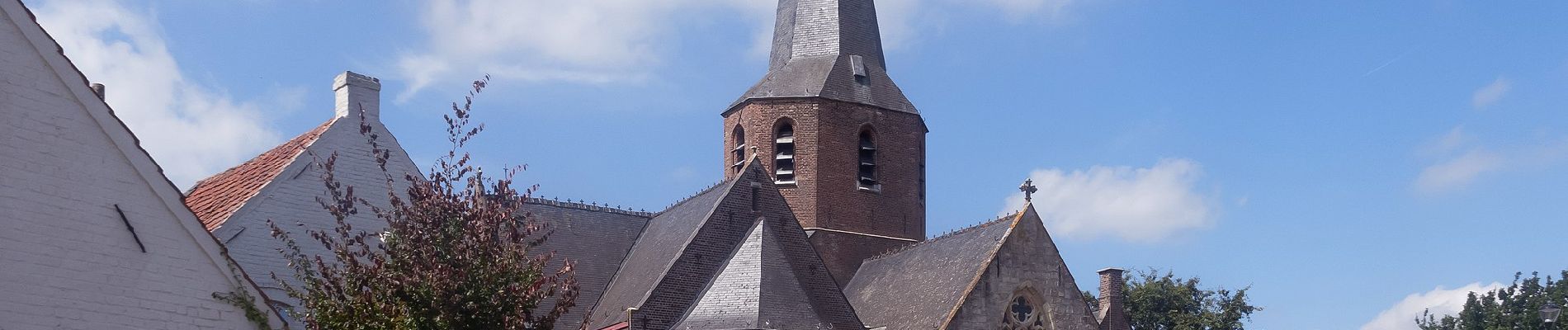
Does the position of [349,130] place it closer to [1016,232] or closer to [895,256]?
[1016,232]

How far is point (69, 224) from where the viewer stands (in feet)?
37.7

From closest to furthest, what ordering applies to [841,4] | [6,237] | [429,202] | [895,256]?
[6,237]
[429,202]
[895,256]
[841,4]

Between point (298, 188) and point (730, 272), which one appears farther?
point (730, 272)

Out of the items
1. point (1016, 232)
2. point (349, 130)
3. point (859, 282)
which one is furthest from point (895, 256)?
point (349, 130)

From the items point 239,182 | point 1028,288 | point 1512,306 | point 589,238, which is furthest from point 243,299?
point 1512,306

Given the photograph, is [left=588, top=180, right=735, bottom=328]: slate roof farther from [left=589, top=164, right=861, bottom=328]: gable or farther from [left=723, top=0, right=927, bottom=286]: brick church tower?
[left=723, top=0, right=927, bottom=286]: brick church tower

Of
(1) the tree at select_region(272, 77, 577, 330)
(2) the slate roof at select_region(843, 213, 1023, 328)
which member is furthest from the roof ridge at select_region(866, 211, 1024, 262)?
(1) the tree at select_region(272, 77, 577, 330)

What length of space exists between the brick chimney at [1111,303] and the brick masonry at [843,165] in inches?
164

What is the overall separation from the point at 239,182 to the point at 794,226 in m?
11.5

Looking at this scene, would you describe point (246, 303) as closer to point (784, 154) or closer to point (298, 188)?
point (298, 188)

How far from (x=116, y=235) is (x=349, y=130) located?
7669 mm

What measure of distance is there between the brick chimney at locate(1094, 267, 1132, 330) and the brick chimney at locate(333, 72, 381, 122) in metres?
16.6

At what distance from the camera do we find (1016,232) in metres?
27.5

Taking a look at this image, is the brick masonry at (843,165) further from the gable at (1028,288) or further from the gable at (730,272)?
the gable at (1028,288)
